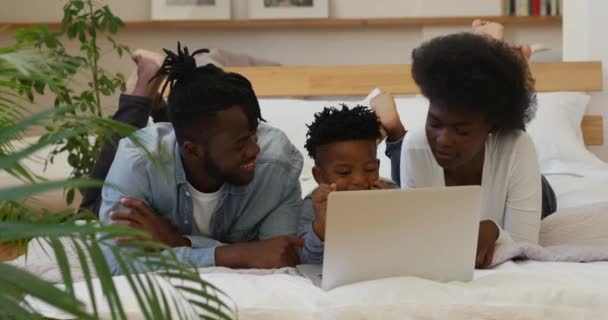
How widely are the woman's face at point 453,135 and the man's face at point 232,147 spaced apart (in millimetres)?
378

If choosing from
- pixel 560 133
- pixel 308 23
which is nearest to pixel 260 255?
pixel 560 133

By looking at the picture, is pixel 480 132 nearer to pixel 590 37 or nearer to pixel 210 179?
pixel 210 179

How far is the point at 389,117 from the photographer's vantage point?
239cm

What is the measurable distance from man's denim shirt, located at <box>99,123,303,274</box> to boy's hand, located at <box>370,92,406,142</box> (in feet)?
1.00

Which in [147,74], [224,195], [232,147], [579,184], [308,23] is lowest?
[579,184]

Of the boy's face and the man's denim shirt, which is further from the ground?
the boy's face

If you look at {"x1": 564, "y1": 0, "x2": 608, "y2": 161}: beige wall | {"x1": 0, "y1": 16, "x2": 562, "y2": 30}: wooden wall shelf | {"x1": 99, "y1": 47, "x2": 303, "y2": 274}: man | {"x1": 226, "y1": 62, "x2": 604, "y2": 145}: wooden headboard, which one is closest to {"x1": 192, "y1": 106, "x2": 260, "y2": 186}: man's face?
{"x1": 99, "y1": 47, "x2": 303, "y2": 274}: man

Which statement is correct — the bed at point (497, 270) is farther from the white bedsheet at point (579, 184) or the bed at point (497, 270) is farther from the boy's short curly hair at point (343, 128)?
the boy's short curly hair at point (343, 128)

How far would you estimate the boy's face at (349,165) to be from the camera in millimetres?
1939

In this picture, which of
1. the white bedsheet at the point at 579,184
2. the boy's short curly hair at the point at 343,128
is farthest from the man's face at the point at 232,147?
the white bedsheet at the point at 579,184

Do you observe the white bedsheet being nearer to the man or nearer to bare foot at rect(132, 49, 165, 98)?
the man

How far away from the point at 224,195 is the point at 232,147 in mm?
152

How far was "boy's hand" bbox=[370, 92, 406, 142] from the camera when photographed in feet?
7.80

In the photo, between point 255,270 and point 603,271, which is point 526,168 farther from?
point 255,270
